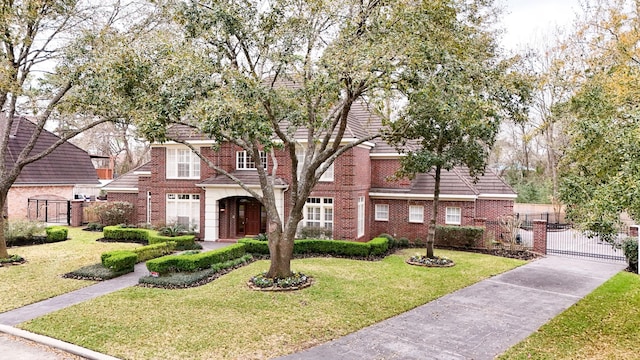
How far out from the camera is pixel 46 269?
15.0 metres

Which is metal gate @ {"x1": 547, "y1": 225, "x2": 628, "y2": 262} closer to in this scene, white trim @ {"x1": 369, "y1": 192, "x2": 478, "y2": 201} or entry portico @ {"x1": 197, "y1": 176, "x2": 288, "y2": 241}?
white trim @ {"x1": 369, "y1": 192, "x2": 478, "y2": 201}

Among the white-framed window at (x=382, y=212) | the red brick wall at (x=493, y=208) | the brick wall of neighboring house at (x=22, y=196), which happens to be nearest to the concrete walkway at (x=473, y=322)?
the red brick wall at (x=493, y=208)

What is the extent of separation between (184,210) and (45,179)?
1197 centimetres

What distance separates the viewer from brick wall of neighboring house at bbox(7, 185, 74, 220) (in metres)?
25.2

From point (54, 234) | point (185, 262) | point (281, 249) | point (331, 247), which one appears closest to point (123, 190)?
point (54, 234)

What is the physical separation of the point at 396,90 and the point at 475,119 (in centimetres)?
226

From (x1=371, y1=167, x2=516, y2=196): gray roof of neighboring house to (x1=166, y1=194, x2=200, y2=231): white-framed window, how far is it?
967 centimetres

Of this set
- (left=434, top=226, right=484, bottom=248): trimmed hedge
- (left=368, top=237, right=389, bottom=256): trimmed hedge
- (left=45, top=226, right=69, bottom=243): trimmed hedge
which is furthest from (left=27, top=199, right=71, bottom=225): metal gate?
(left=434, top=226, right=484, bottom=248): trimmed hedge

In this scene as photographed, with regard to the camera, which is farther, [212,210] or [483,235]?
[212,210]

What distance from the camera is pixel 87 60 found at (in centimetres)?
1391

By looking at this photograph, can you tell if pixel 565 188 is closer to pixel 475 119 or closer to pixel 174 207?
pixel 475 119

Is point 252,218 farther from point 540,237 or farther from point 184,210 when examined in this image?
point 540,237

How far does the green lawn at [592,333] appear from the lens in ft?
26.8

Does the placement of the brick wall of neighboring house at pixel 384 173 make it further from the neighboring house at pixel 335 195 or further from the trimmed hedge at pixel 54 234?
the trimmed hedge at pixel 54 234
